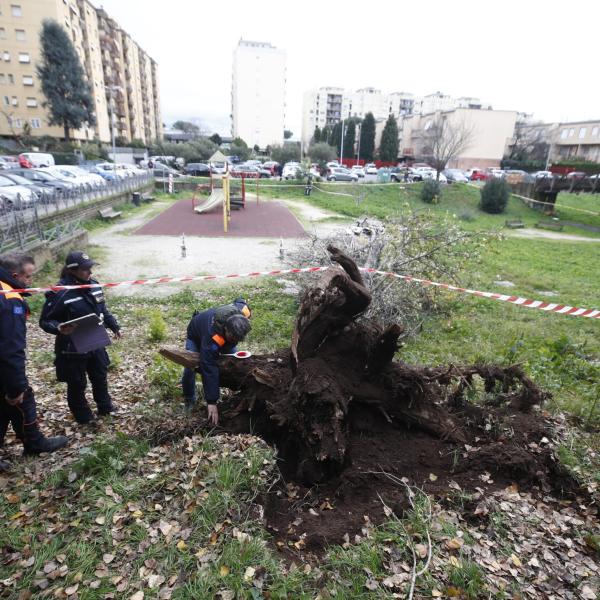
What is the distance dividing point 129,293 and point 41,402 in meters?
4.54

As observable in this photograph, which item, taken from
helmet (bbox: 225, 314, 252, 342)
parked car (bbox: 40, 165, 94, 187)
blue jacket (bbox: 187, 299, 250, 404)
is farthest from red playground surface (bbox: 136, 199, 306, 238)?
helmet (bbox: 225, 314, 252, 342)

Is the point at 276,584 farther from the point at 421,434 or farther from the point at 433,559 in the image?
the point at 421,434

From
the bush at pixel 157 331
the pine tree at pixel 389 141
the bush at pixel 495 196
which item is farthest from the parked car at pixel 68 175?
the pine tree at pixel 389 141

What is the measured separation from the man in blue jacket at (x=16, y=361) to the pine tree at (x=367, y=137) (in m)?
64.1

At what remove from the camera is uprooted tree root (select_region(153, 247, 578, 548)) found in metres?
3.43

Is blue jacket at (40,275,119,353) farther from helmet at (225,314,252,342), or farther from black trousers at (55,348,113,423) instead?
helmet at (225,314,252,342)

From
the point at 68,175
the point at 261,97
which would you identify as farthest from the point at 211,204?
the point at 261,97

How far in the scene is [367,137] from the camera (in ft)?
202

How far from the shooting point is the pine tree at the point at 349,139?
62.8 metres

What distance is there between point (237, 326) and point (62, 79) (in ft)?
159

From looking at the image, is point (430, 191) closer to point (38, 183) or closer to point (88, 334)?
point (38, 183)

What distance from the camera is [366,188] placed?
32.1m

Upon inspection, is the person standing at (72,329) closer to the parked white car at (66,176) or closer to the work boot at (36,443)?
the work boot at (36,443)

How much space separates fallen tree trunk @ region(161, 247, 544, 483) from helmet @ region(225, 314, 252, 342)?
0.51 meters
